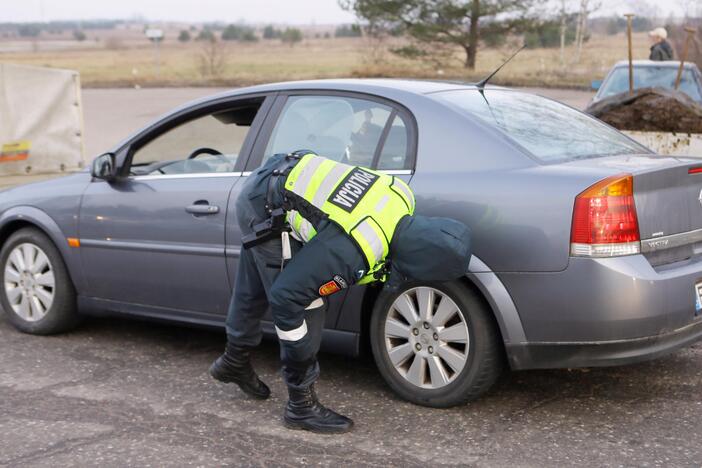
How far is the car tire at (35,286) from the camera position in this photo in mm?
5664

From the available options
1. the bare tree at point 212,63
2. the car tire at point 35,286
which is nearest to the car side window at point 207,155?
the car tire at point 35,286

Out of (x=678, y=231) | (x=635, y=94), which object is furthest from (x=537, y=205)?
(x=635, y=94)

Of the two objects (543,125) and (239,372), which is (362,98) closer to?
(543,125)

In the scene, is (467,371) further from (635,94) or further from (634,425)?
(635,94)

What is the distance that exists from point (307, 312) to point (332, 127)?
3.76 feet

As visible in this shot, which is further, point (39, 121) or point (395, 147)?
point (39, 121)

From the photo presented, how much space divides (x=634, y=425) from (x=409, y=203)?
4.53ft

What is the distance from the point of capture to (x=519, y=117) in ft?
15.4

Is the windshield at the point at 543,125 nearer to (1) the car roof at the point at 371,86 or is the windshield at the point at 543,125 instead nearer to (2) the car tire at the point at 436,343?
(1) the car roof at the point at 371,86

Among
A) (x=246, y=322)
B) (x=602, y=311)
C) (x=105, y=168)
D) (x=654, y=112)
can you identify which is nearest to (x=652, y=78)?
(x=654, y=112)

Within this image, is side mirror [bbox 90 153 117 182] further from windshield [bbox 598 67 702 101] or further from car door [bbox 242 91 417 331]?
windshield [bbox 598 67 702 101]

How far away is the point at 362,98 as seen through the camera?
4727 mm

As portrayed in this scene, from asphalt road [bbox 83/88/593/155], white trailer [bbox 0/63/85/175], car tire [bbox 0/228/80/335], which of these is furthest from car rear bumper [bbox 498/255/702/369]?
asphalt road [bbox 83/88/593/155]

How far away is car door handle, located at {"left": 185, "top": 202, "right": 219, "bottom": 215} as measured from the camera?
489 cm
